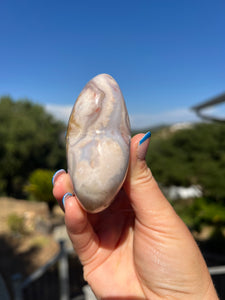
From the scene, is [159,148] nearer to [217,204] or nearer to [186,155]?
[186,155]

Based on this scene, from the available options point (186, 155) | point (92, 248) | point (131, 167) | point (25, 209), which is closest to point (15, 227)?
point (25, 209)

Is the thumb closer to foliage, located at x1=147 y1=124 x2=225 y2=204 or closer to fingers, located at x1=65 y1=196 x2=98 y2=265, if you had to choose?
fingers, located at x1=65 y1=196 x2=98 y2=265

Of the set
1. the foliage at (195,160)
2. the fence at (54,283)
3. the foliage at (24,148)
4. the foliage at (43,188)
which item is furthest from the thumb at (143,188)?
the foliage at (24,148)

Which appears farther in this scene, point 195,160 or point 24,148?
point 24,148

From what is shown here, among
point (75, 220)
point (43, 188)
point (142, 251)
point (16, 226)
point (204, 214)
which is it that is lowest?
point (16, 226)

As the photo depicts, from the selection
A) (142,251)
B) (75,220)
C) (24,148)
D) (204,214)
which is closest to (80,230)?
(75,220)

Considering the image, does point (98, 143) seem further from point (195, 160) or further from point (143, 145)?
point (195, 160)

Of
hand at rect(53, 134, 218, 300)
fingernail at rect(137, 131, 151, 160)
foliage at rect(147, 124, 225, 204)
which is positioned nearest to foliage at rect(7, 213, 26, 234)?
foliage at rect(147, 124, 225, 204)
